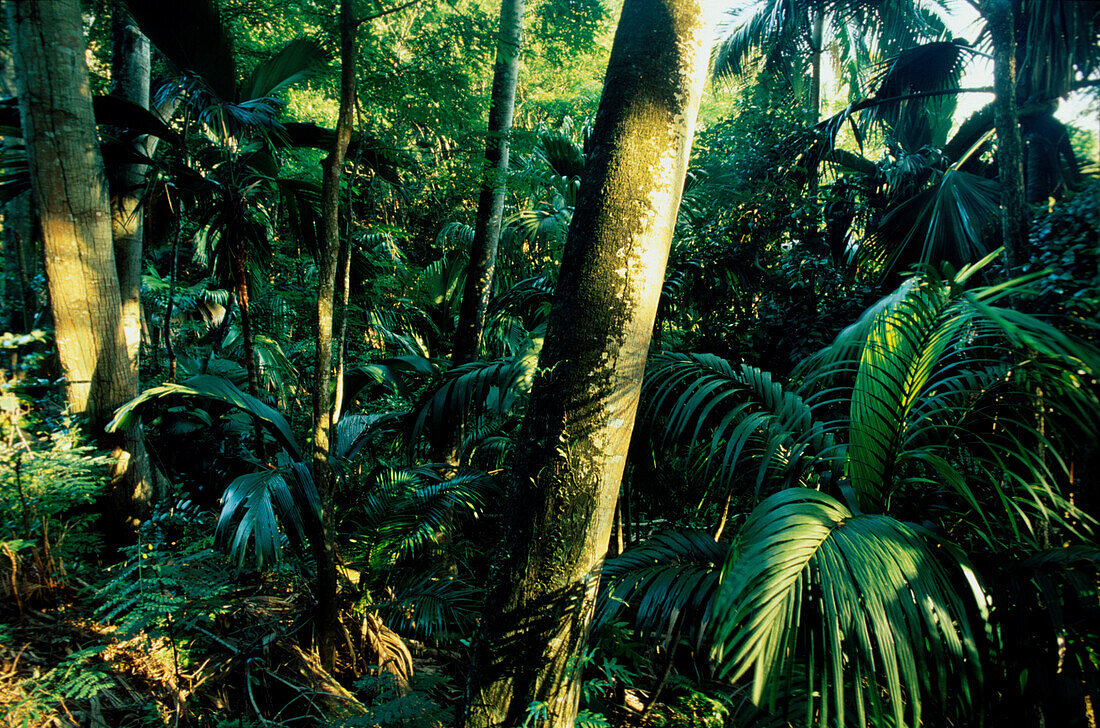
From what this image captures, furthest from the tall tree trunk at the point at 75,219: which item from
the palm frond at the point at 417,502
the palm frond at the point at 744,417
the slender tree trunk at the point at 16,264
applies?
the slender tree trunk at the point at 16,264

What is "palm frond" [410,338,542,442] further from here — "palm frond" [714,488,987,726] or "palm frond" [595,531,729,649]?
"palm frond" [714,488,987,726]

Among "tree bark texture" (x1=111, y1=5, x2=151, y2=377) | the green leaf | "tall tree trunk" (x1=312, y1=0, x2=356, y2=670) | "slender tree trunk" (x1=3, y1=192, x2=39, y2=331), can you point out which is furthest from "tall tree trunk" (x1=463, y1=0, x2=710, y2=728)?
"slender tree trunk" (x1=3, y1=192, x2=39, y2=331)

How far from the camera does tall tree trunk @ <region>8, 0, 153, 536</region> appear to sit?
2836 millimetres

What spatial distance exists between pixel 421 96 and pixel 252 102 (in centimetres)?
99

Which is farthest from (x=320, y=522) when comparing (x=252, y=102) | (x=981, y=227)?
(x=981, y=227)

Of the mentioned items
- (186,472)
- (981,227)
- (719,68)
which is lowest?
(186,472)

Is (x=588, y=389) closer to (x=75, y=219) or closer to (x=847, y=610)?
(x=847, y=610)

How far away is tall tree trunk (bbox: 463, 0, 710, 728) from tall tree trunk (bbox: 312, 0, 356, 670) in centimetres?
101

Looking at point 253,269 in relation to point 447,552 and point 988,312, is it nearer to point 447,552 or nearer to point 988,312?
point 447,552

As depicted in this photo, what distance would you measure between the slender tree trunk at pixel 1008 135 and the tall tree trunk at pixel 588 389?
2.52m

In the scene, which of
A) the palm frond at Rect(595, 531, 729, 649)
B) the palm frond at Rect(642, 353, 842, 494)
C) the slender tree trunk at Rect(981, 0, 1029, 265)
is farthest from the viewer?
the slender tree trunk at Rect(981, 0, 1029, 265)

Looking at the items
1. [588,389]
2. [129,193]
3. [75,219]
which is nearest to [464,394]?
[588,389]

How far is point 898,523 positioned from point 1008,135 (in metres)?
3.04

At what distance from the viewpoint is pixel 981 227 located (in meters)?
4.64
